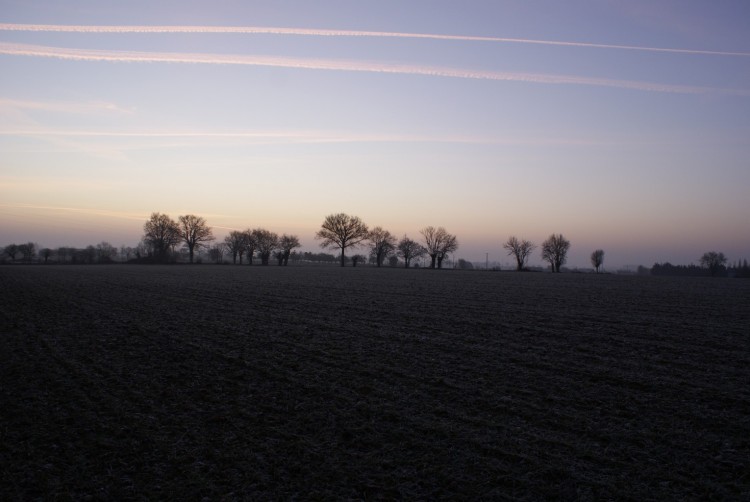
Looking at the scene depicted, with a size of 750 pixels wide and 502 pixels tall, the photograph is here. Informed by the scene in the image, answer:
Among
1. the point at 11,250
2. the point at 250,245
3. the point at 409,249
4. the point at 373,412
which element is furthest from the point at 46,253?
the point at 373,412

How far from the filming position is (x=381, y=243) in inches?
5994

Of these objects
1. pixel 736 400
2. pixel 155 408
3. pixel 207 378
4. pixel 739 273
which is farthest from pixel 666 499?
pixel 739 273

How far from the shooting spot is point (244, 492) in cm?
591

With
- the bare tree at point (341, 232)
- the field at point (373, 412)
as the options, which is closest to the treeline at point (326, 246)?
the bare tree at point (341, 232)

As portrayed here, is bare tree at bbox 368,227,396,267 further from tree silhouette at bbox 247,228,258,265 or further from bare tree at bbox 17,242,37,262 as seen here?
bare tree at bbox 17,242,37,262

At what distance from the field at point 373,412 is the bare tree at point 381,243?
13426cm

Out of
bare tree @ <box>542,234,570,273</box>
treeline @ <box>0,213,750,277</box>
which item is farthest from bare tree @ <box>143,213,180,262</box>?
bare tree @ <box>542,234,570,273</box>

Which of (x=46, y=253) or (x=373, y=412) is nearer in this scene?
(x=373, y=412)

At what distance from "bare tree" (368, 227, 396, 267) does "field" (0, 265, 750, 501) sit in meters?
134

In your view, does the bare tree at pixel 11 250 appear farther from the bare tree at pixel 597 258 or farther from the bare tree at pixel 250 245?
the bare tree at pixel 597 258

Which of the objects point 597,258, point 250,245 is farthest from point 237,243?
point 597,258

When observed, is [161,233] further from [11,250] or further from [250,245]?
[11,250]

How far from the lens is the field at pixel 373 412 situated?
6.17 metres

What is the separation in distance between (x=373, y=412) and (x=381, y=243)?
472 feet
